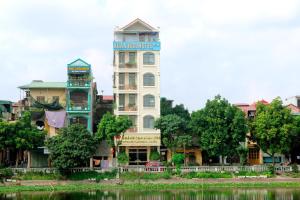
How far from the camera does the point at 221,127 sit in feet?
144

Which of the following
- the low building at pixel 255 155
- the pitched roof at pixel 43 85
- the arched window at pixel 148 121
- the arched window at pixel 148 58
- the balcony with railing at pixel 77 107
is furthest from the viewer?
the pitched roof at pixel 43 85

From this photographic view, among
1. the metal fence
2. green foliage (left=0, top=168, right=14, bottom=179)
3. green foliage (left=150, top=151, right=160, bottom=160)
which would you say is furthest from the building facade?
green foliage (left=0, top=168, right=14, bottom=179)

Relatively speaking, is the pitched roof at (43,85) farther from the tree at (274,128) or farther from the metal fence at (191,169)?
the tree at (274,128)

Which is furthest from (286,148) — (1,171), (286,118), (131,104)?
(1,171)

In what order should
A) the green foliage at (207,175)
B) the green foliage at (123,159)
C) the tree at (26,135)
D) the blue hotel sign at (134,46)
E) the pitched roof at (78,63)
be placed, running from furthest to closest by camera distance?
the blue hotel sign at (134,46) < the pitched roof at (78,63) < the green foliage at (123,159) < the green foliage at (207,175) < the tree at (26,135)

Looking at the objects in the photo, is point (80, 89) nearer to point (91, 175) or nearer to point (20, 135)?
point (20, 135)

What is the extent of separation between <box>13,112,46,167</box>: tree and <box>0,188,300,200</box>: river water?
5563mm

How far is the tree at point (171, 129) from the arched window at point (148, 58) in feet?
20.7

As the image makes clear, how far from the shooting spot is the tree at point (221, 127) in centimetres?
4378

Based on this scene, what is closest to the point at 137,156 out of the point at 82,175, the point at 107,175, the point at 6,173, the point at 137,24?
the point at 107,175

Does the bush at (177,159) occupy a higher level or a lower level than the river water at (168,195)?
higher

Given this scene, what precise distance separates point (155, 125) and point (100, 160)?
646 centimetres

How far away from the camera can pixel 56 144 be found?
4166cm

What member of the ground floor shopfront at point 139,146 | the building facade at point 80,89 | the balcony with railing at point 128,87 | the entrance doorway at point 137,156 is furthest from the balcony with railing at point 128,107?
the entrance doorway at point 137,156
